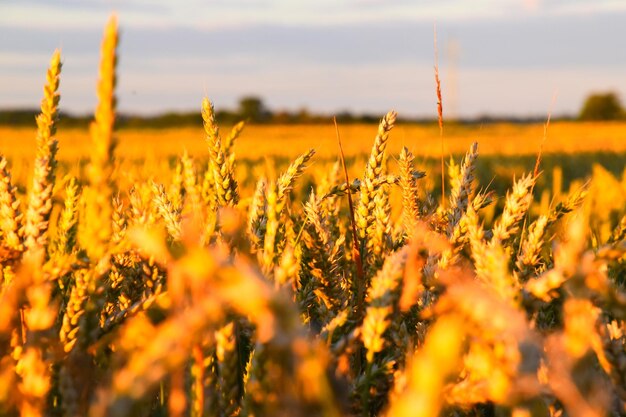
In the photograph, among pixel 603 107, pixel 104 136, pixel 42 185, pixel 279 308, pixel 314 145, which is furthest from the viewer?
pixel 603 107

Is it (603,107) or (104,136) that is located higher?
(603,107)

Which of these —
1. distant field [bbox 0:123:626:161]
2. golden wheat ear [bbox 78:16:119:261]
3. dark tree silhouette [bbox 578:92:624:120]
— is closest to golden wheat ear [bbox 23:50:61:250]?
golden wheat ear [bbox 78:16:119:261]

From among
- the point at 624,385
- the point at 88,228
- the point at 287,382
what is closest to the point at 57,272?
the point at 88,228

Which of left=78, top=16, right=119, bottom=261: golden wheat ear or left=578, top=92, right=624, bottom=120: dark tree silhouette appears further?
left=578, top=92, right=624, bottom=120: dark tree silhouette

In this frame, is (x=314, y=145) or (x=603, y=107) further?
(x=603, y=107)

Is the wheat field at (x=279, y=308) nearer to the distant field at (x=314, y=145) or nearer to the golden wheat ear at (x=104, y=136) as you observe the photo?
the golden wheat ear at (x=104, y=136)

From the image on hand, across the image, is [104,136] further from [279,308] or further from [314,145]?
[314,145]

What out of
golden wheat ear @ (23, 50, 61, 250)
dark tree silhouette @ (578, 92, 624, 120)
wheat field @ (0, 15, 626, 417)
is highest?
dark tree silhouette @ (578, 92, 624, 120)

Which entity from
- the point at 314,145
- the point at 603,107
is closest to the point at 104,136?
the point at 314,145

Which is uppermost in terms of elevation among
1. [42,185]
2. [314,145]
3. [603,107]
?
[603,107]

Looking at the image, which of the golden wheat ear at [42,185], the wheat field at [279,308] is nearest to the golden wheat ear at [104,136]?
the wheat field at [279,308]

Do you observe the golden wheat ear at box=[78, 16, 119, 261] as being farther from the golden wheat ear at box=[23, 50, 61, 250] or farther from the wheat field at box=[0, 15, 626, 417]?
the golden wheat ear at box=[23, 50, 61, 250]

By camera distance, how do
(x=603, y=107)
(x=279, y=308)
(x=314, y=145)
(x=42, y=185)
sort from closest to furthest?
(x=279, y=308)
(x=42, y=185)
(x=314, y=145)
(x=603, y=107)

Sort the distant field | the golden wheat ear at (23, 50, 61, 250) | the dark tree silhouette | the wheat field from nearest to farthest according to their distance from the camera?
the wheat field
the golden wheat ear at (23, 50, 61, 250)
the distant field
the dark tree silhouette
